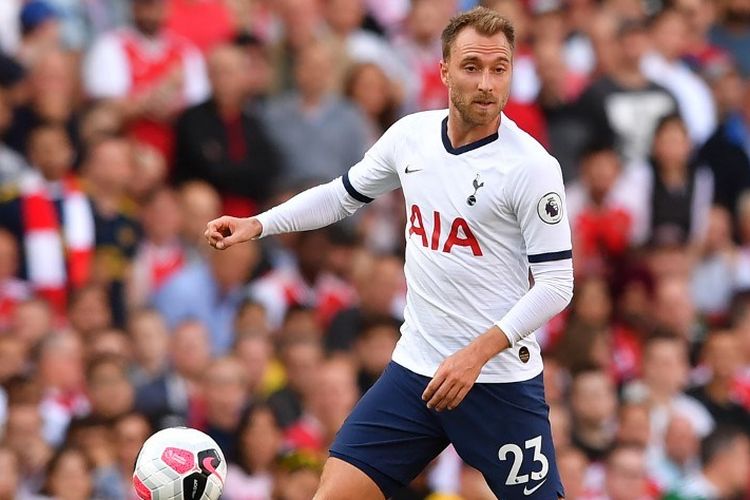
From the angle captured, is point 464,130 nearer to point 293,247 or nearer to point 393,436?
point 393,436

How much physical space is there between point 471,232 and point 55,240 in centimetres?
513

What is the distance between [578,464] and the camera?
12.2 m

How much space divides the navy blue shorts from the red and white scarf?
453cm

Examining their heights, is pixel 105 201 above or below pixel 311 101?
below

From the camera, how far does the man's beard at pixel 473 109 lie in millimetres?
7469

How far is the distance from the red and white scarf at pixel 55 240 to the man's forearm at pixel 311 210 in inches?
166

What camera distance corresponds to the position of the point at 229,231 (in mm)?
7832

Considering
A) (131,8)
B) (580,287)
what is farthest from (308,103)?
(580,287)

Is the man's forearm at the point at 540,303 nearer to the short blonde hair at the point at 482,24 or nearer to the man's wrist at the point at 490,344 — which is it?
the man's wrist at the point at 490,344

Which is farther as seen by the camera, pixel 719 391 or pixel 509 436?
pixel 719 391

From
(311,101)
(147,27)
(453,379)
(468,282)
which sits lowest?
(453,379)

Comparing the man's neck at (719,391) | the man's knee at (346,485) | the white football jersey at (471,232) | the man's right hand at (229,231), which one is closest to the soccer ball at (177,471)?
the man's knee at (346,485)

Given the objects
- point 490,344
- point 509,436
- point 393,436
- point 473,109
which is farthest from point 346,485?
point 473,109

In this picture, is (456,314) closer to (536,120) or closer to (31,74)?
(31,74)
